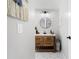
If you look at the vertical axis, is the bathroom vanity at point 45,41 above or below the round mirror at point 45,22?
below

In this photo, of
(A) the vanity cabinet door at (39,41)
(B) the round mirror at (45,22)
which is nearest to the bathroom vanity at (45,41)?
(A) the vanity cabinet door at (39,41)

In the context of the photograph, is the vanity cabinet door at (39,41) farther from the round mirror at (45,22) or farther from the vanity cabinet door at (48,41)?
the round mirror at (45,22)

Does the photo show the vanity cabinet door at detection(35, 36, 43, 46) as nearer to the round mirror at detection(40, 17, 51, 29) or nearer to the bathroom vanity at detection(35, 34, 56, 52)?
the bathroom vanity at detection(35, 34, 56, 52)

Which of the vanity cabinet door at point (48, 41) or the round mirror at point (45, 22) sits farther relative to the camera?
the round mirror at point (45, 22)

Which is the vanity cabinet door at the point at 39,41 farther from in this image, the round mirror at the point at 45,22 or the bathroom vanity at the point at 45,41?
the round mirror at the point at 45,22

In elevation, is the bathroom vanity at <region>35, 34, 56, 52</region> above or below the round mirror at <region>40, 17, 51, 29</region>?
below

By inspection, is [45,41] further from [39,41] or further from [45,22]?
[45,22]

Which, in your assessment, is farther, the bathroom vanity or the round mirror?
the round mirror

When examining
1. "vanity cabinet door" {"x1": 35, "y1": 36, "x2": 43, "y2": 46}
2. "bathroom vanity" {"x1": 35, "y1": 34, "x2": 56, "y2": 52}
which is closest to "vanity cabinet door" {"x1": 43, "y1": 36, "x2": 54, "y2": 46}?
"bathroom vanity" {"x1": 35, "y1": 34, "x2": 56, "y2": 52}

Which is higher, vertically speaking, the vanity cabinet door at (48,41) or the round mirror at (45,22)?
the round mirror at (45,22)

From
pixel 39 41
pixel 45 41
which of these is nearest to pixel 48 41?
pixel 45 41
